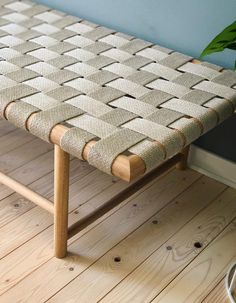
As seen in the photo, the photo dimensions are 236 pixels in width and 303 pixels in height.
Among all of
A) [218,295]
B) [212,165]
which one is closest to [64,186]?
[218,295]

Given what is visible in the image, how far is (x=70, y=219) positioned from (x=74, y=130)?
40cm

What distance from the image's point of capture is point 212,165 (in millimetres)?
1493

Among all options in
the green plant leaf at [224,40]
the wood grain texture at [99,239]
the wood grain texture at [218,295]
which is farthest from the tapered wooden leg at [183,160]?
the green plant leaf at [224,40]

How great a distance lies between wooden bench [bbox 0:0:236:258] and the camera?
3.14 ft

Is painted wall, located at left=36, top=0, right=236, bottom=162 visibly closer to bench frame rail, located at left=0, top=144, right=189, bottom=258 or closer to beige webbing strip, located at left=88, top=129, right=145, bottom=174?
bench frame rail, located at left=0, top=144, right=189, bottom=258

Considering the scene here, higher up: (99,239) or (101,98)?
(101,98)

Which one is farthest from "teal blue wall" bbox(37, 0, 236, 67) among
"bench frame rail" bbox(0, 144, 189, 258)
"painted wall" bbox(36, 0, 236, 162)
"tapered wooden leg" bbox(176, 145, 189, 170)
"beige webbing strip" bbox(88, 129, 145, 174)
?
"beige webbing strip" bbox(88, 129, 145, 174)

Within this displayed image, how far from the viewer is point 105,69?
4.03 feet

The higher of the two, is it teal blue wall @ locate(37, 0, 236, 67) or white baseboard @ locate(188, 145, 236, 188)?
teal blue wall @ locate(37, 0, 236, 67)

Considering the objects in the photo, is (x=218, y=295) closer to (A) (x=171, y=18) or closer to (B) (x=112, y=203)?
(B) (x=112, y=203)

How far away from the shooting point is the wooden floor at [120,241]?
44.1 inches

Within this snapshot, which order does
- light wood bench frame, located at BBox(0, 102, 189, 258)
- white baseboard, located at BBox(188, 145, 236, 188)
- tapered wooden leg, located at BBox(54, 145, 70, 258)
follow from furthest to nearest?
white baseboard, located at BBox(188, 145, 236, 188) → tapered wooden leg, located at BBox(54, 145, 70, 258) → light wood bench frame, located at BBox(0, 102, 189, 258)

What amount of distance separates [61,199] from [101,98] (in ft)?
0.80

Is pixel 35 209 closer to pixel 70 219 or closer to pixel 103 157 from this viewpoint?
pixel 70 219
